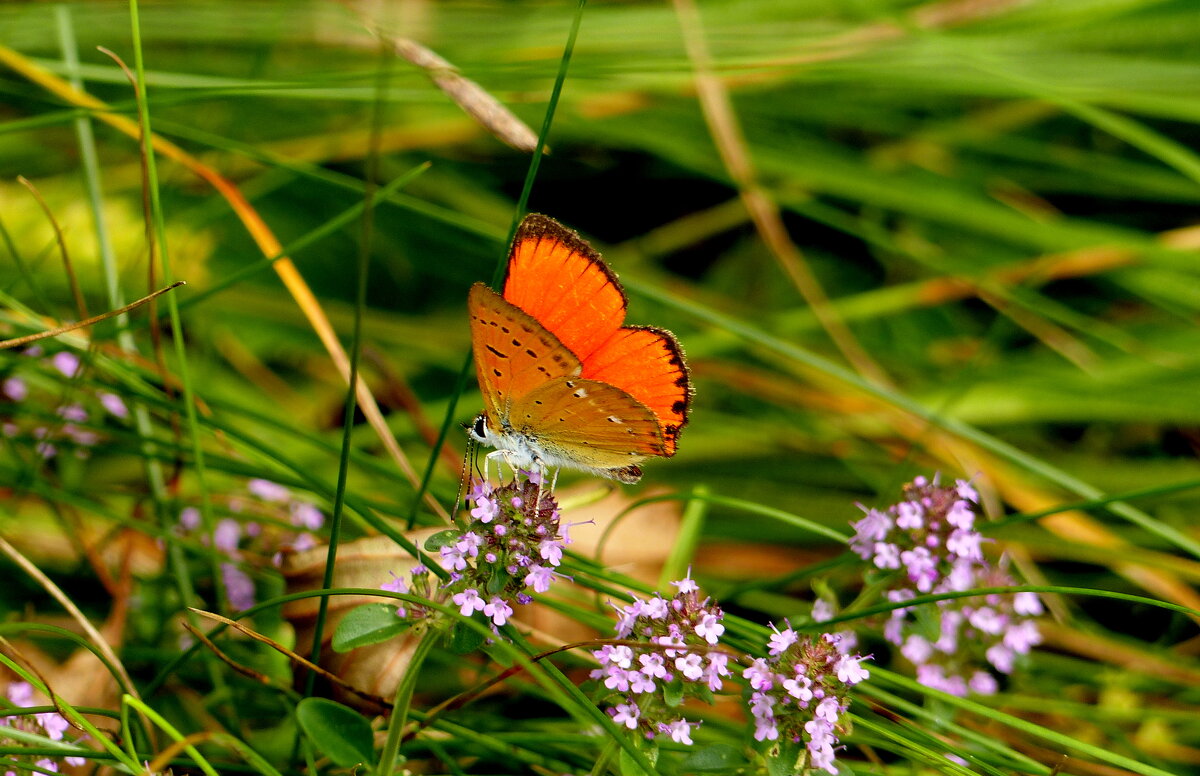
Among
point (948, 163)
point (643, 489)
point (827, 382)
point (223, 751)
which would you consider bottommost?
point (223, 751)

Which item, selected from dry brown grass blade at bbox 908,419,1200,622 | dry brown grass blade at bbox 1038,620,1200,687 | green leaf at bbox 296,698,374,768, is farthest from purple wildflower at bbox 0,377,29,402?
dry brown grass blade at bbox 1038,620,1200,687

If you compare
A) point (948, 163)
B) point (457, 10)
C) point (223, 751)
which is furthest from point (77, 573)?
point (948, 163)

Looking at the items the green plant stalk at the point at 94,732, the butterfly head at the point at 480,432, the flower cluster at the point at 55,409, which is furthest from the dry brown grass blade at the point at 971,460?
the green plant stalk at the point at 94,732

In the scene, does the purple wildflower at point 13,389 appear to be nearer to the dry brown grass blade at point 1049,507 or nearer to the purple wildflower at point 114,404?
the purple wildflower at point 114,404

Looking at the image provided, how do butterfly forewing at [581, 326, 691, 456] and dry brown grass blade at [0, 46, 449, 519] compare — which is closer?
butterfly forewing at [581, 326, 691, 456]

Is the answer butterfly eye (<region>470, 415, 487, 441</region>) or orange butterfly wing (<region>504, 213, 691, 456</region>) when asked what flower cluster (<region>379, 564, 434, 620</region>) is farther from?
orange butterfly wing (<region>504, 213, 691, 456</region>)

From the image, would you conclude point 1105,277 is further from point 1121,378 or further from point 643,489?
point 643,489
